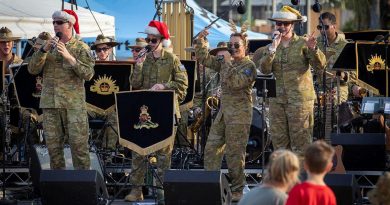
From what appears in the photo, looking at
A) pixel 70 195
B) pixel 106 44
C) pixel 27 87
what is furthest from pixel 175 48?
pixel 70 195

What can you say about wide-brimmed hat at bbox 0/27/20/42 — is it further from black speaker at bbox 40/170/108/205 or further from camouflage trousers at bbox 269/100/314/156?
black speaker at bbox 40/170/108/205

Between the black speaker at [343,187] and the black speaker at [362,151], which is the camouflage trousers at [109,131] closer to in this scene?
the black speaker at [362,151]

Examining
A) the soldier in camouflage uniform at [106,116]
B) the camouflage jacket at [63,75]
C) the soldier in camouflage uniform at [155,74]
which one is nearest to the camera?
the camouflage jacket at [63,75]

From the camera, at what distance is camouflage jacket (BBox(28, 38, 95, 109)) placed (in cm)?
1438

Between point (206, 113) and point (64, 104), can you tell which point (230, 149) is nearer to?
point (64, 104)

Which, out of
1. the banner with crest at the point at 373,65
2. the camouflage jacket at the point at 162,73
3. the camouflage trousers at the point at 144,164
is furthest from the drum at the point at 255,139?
the camouflage trousers at the point at 144,164

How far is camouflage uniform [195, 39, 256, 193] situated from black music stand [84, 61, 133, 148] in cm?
141

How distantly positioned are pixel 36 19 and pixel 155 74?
6.54m

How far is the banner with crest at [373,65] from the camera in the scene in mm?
16141

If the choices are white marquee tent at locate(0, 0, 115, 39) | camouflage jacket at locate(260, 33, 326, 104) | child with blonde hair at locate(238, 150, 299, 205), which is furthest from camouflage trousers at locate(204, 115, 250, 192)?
white marquee tent at locate(0, 0, 115, 39)

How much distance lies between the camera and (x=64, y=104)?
14.4 meters

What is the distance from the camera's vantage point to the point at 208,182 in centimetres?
1296

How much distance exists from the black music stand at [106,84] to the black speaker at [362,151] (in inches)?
114

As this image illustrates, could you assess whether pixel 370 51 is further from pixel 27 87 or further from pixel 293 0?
pixel 27 87
